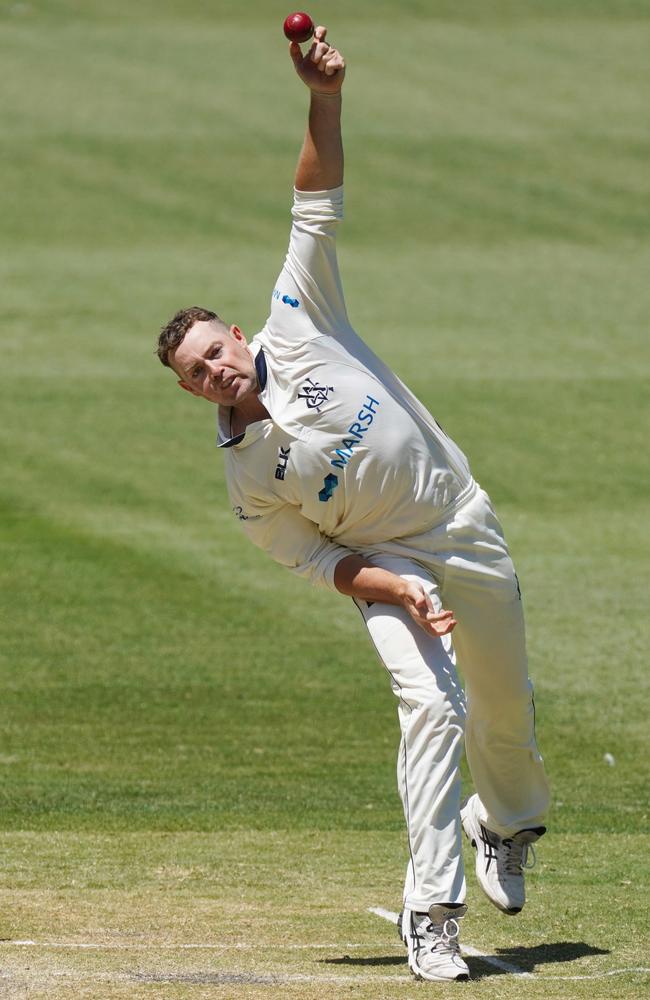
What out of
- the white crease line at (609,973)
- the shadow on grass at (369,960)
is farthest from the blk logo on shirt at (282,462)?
the white crease line at (609,973)

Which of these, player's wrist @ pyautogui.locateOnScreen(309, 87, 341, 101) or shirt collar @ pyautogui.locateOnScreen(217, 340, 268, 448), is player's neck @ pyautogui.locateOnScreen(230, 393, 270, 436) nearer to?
shirt collar @ pyautogui.locateOnScreen(217, 340, 268, 448)

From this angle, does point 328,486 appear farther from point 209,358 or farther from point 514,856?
→ point 514,856

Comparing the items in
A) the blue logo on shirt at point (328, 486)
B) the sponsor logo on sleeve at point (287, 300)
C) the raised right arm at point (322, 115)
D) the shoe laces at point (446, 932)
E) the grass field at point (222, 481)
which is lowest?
the grass field at point (222, 481)

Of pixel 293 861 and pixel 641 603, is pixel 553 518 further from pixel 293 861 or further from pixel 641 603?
pixel 293 861

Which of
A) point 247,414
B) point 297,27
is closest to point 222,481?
point 247,414

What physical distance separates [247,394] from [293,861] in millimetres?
2428

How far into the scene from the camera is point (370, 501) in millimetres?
6129

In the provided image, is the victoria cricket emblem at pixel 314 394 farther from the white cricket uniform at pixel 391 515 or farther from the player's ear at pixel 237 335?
the player's ear at pixel 237 335

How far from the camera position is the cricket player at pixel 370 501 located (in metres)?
5.97

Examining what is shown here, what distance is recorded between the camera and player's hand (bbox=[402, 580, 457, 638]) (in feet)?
19.4

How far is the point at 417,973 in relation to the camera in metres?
5.75

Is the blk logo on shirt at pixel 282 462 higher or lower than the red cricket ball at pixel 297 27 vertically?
lower

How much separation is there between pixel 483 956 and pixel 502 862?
19.0 inches

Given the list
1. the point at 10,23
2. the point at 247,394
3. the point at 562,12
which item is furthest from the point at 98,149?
the point at 247,394
